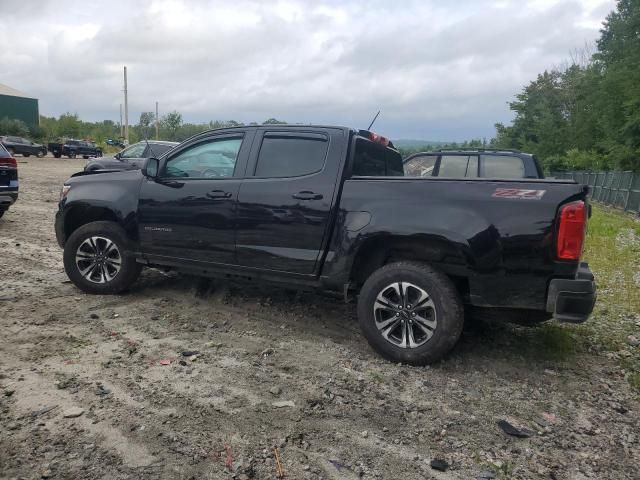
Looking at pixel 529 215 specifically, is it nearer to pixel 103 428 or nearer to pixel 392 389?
pixel 392 389

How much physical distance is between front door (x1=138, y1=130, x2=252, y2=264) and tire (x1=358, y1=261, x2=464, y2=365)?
1478mm

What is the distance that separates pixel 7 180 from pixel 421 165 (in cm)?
752

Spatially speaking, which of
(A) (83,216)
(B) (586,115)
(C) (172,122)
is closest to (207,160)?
(A) (83,216)

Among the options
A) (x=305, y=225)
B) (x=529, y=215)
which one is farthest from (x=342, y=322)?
(x=529, y=215)

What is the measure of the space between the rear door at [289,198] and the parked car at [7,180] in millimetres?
6699

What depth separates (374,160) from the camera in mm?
4957

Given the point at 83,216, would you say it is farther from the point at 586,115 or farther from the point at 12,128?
the point at 12,128

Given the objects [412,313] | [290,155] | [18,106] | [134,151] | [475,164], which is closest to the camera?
[412,313]

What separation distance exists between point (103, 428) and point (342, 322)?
251 centimetres

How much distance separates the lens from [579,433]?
3188 millimetres

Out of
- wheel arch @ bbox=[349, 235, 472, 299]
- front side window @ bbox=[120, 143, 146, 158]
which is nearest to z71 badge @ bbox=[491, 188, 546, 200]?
wheel arch @ bbox=[349, 235, 472, 299]

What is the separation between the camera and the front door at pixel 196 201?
4.82 meters

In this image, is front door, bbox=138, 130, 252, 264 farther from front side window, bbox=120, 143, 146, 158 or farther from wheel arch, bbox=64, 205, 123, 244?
front side window, bbox=120, 143, 146, 158

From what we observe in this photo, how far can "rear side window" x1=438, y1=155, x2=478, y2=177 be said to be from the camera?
340 inches
